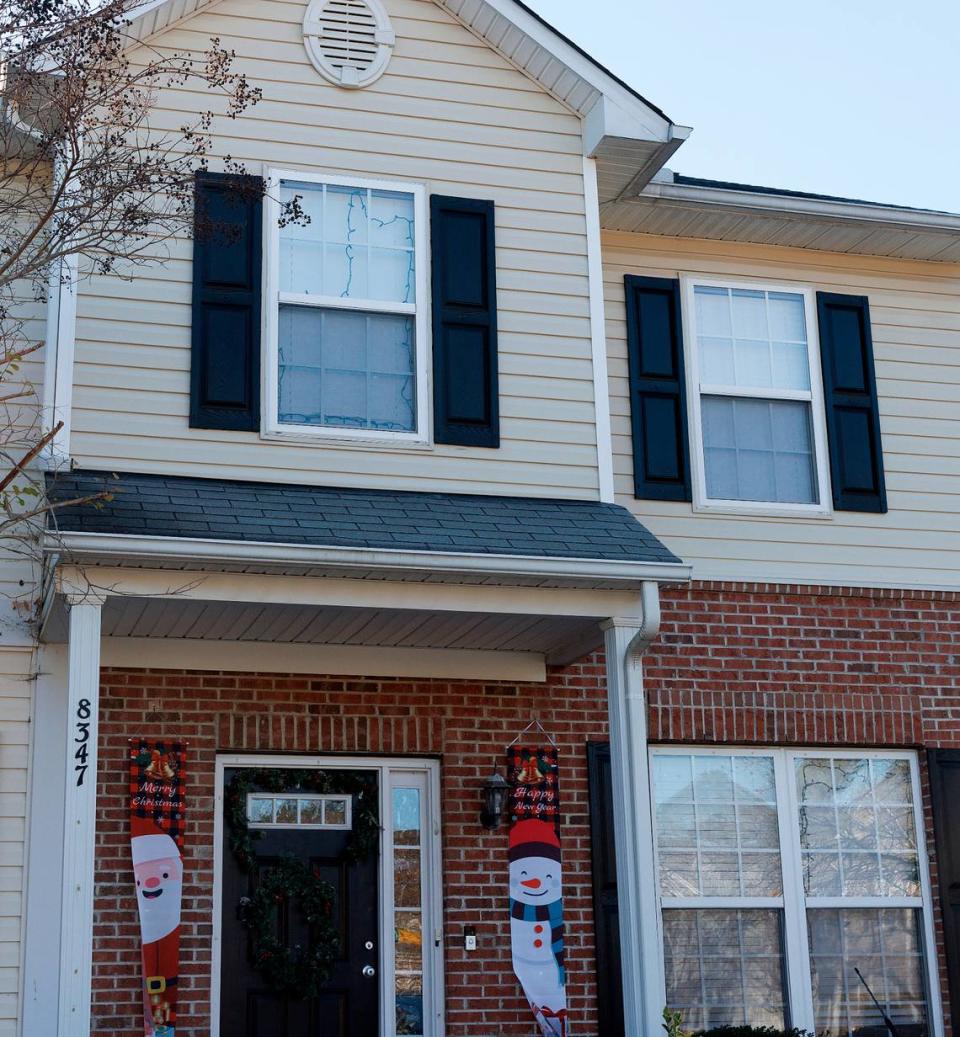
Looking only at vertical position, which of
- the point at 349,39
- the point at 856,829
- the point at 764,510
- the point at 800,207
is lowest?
the point at 856,829

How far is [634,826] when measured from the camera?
8.28 meters

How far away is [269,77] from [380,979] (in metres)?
5.38

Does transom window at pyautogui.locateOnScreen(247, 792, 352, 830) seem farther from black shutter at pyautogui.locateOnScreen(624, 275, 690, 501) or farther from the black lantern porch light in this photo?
black shutter at pyautogui.locateOnScreen(624, 275, 690, 501)

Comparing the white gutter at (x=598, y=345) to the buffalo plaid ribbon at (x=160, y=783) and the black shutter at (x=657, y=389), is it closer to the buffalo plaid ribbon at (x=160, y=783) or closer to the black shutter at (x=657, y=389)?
the black shutter at (x=657, y=389)

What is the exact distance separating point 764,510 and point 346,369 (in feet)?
10.1

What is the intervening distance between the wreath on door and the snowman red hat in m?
0.83

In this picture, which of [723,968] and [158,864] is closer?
[158,864]

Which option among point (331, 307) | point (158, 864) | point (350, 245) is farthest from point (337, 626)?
point (350, 245)

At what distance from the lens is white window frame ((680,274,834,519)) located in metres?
10.5

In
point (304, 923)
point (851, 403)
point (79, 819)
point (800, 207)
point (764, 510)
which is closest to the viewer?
point (79, 819)

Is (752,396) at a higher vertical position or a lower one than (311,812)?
higher

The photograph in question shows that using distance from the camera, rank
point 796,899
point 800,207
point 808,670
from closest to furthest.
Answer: point 796,899 → point 808,670 → point 800,207

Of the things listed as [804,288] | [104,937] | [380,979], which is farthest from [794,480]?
[104,937]

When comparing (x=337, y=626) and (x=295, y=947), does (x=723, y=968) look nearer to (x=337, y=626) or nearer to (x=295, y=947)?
(x=295, y=947)
